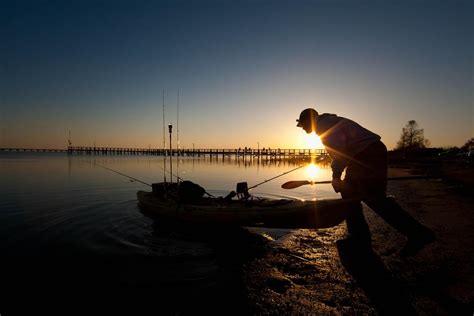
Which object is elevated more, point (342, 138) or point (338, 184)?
point (342, 138)

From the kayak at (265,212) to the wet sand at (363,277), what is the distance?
2.08ft

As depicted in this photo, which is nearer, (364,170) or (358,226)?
(364,170)

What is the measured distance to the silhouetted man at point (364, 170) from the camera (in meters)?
5.10

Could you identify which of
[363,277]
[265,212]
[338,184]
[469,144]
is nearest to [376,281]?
[363,277]

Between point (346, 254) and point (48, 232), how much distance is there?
873 centimetres

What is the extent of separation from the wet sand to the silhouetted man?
0.61 metres

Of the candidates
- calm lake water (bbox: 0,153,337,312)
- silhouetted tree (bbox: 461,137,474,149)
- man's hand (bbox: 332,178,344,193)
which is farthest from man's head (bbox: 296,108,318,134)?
silhouetted tree (bbox: 461,137,474,149)

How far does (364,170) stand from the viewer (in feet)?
18.1

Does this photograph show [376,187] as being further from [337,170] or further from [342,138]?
[342,138]

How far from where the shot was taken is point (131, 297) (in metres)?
4.70

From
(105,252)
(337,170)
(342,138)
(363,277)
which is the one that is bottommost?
(105,252)

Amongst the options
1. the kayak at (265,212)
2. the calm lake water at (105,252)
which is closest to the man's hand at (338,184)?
the kayak at (265,212)

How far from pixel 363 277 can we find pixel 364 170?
1948 millimetres

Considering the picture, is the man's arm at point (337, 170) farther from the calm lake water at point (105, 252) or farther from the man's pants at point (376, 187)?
the calm lake water at point (105, 252)
